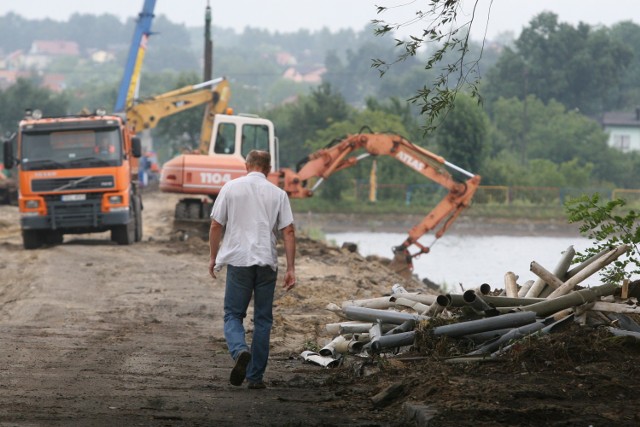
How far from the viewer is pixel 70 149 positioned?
28.1 m

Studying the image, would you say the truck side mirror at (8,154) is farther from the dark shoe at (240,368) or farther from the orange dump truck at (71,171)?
the dark shoe at (240,368)

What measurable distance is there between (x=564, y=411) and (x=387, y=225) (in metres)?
56.6

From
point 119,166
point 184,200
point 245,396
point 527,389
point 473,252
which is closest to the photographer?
point 527,389

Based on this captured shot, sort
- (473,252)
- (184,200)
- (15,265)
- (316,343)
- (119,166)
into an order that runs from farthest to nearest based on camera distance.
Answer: (473,252) → (184,200) → (119,166) → (15,265) → (316,343)

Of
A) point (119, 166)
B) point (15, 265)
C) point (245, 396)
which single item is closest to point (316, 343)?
point (245, 396)

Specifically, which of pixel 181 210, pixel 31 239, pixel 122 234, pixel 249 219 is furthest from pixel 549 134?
pixel 249 219

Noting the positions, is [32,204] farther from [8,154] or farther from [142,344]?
[142,344]

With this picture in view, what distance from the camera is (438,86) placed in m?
10.4

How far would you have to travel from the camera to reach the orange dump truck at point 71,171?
28.1m

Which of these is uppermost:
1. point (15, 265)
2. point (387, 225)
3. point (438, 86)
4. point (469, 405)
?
point (438, 86)

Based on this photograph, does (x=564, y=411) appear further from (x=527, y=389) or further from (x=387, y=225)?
(x=387, y=225)

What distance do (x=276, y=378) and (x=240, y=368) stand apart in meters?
0.90

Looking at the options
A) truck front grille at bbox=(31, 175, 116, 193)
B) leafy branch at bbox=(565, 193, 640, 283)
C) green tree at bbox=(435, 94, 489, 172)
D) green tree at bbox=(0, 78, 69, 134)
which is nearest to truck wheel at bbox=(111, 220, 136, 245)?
truck front grille at bbox=(31, 175, 116, 193)

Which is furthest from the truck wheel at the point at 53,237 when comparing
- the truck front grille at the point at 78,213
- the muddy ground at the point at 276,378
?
the muddy ground at the point at 276,378
